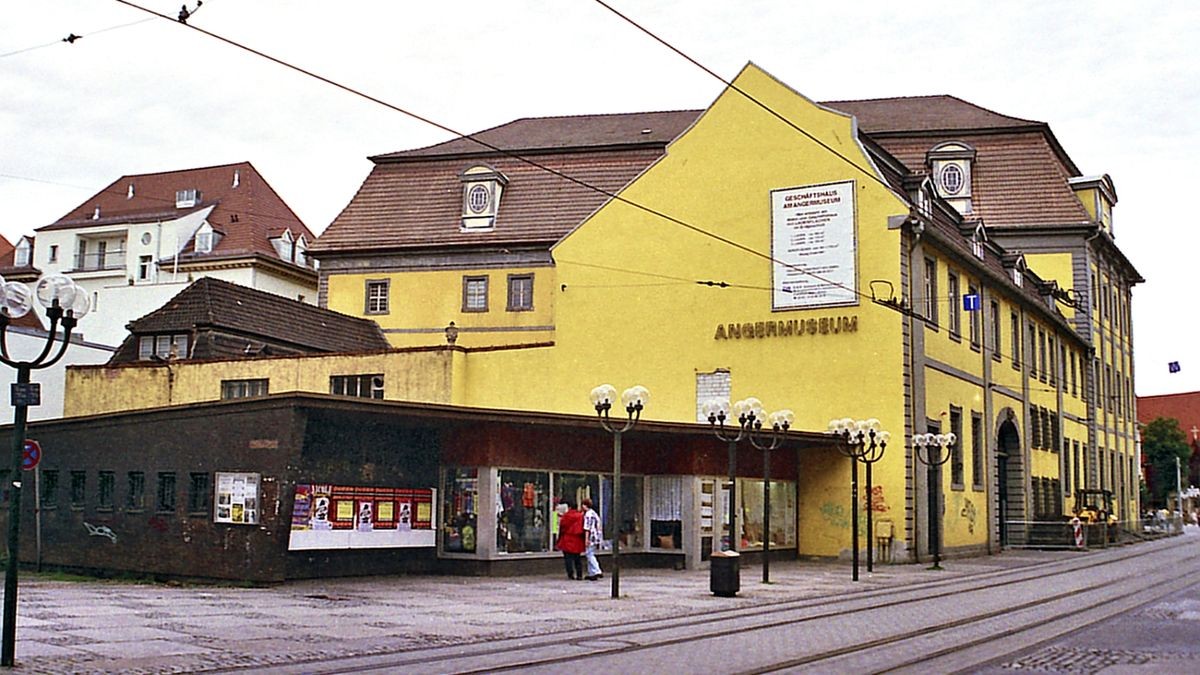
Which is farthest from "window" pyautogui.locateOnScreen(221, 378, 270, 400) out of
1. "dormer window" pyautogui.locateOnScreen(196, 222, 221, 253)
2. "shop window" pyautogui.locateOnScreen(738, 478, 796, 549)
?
"dormer window" pyautogui.locateOnScreen(196, 222, 221, 253)

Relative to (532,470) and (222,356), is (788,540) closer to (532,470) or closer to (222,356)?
(532,470)

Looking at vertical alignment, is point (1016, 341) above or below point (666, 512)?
above

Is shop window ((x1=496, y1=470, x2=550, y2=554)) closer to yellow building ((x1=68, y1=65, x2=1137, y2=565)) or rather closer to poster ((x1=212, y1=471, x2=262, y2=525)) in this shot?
yellow building ((x1=68, y1=65, x2=1137, y2=565))

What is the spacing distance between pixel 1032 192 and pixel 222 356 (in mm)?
33676

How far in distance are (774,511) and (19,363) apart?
2380cm

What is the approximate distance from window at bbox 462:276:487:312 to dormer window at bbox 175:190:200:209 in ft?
107

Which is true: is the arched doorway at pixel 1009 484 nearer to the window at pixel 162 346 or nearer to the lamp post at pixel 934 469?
the lamp post at pixel 934 469

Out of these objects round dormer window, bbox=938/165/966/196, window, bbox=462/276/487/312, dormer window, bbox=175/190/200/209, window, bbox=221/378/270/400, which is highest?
dormer window, bbox=175/190/200/209

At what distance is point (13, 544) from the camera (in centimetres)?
1327

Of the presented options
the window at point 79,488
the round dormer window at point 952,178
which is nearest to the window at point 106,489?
the window at point 79,488

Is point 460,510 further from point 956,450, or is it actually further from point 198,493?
point 956,450

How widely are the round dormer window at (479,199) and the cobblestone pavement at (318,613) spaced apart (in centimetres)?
2780

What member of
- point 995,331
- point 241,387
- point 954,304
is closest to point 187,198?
point 241,387

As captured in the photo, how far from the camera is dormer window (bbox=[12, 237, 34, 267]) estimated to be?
3278 inches
